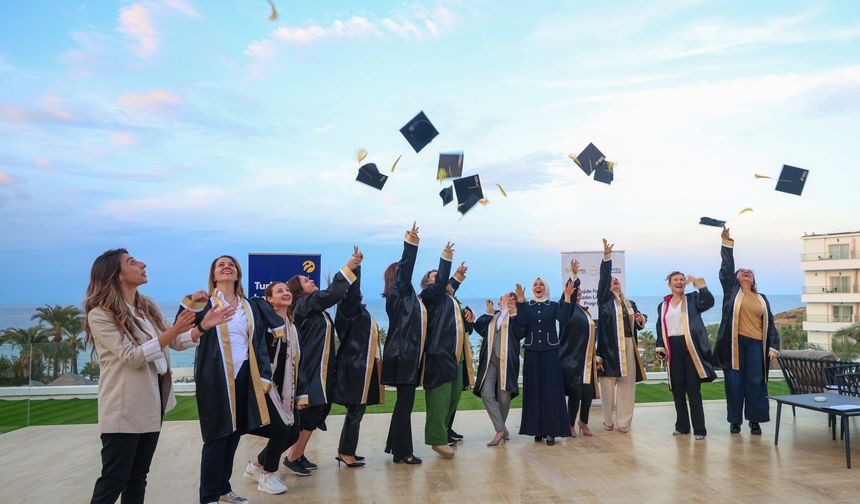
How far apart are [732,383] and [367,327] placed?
3788 millimetres

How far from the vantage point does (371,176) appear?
672 centimetres

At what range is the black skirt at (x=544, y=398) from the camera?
20.7 ft

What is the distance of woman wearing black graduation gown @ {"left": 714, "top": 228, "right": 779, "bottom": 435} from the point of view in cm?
659

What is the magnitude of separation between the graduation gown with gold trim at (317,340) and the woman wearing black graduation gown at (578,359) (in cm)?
267

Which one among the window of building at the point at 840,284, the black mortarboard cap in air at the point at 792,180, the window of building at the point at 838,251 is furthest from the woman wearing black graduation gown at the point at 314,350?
the window of building at the point at 838,251

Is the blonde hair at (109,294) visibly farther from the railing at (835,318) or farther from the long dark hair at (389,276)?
the railing at (835,318)

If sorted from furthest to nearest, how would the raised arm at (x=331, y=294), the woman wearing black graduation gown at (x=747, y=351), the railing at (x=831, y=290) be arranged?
1. the railing at (x=831, y=290)
2. the woman wearing black graduation gown at (x=747, y=351)
3. the raised arm at (x=331, y=294)

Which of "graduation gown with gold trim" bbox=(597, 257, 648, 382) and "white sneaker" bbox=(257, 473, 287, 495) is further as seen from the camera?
"graduation gown with gold trim" bbox=(597, 257, 648, 382)

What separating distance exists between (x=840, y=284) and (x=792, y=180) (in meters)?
56.7

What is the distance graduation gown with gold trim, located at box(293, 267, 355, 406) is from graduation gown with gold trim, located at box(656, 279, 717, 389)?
362 cm

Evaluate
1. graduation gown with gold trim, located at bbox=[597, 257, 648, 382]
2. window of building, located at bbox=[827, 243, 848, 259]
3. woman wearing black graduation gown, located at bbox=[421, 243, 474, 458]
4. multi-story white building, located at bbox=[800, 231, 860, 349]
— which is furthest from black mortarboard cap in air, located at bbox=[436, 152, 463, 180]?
window of building, located at bbox=[827, 243, 848, 259]

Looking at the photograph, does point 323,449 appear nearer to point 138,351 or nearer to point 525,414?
point 525,414

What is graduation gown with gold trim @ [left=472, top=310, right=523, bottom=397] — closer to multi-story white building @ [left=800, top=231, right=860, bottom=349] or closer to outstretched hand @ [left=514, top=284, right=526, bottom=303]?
outstretched hand @ [left=514, top=284, right=526, bottom=303]

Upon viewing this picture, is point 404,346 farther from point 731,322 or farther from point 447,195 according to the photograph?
point 731,322
